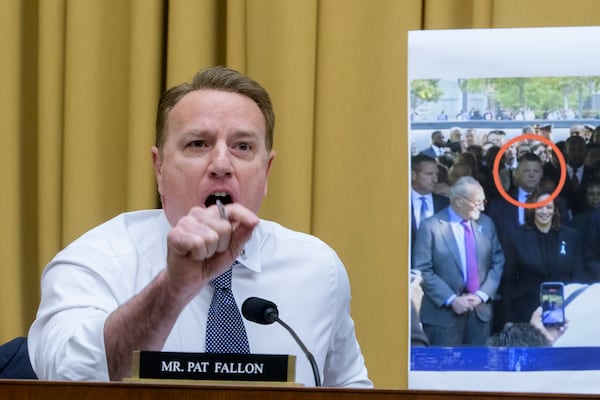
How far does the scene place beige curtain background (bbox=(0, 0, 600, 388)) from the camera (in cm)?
271

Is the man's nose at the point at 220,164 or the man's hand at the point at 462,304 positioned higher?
the man's nose at the point at 220,164

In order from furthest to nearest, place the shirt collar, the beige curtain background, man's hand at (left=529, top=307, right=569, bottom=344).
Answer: the beige curtain background
man's hand at (left=529, top=307, right=569, bottom=344)
the shirt collar

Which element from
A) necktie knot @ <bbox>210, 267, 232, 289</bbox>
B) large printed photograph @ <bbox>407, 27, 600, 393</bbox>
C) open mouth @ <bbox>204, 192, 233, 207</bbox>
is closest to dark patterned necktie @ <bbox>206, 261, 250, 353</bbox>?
necktie knot @ <bbox>210, 267, 232, 289</bbox>

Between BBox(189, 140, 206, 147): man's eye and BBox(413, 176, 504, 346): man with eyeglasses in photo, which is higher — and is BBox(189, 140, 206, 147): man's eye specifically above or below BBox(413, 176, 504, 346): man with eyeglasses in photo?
above

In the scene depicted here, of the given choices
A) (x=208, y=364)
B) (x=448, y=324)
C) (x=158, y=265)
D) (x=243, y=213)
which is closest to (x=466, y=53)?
(x=448, y=324)

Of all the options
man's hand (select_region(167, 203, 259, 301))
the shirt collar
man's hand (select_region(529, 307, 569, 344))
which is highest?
man's hand (select_region(167, 203, 259, 301))

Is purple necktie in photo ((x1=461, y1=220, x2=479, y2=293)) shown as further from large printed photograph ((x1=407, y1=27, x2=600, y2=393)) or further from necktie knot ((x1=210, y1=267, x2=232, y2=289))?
necktie knot ((x1=210, y1=267, x2=232, y2=289))

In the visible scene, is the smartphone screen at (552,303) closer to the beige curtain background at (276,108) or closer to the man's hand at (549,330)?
the man's hand at (549,330)

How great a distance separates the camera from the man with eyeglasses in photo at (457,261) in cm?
232

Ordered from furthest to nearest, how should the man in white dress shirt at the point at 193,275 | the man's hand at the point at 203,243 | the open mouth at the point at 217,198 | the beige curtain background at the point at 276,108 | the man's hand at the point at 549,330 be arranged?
the beige curtain background at the point at 276,108
the man's hand at the point at 549,330
the open mouth at the point at 217,198
the man in white dress shirt at the point at 193,275
the man's hand at the point at 203,243

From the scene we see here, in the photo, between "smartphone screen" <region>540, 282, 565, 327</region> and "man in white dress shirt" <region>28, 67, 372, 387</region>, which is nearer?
"man in white dress shirt" <region>28, 67, 372, 387</region>

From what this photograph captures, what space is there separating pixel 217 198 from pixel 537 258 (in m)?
0.84

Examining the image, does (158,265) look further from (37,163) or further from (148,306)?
(37,163)

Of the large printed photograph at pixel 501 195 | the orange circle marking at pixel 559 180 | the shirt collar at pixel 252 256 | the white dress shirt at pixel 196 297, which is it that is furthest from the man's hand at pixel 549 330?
the shirt collar at pixel 252 256
